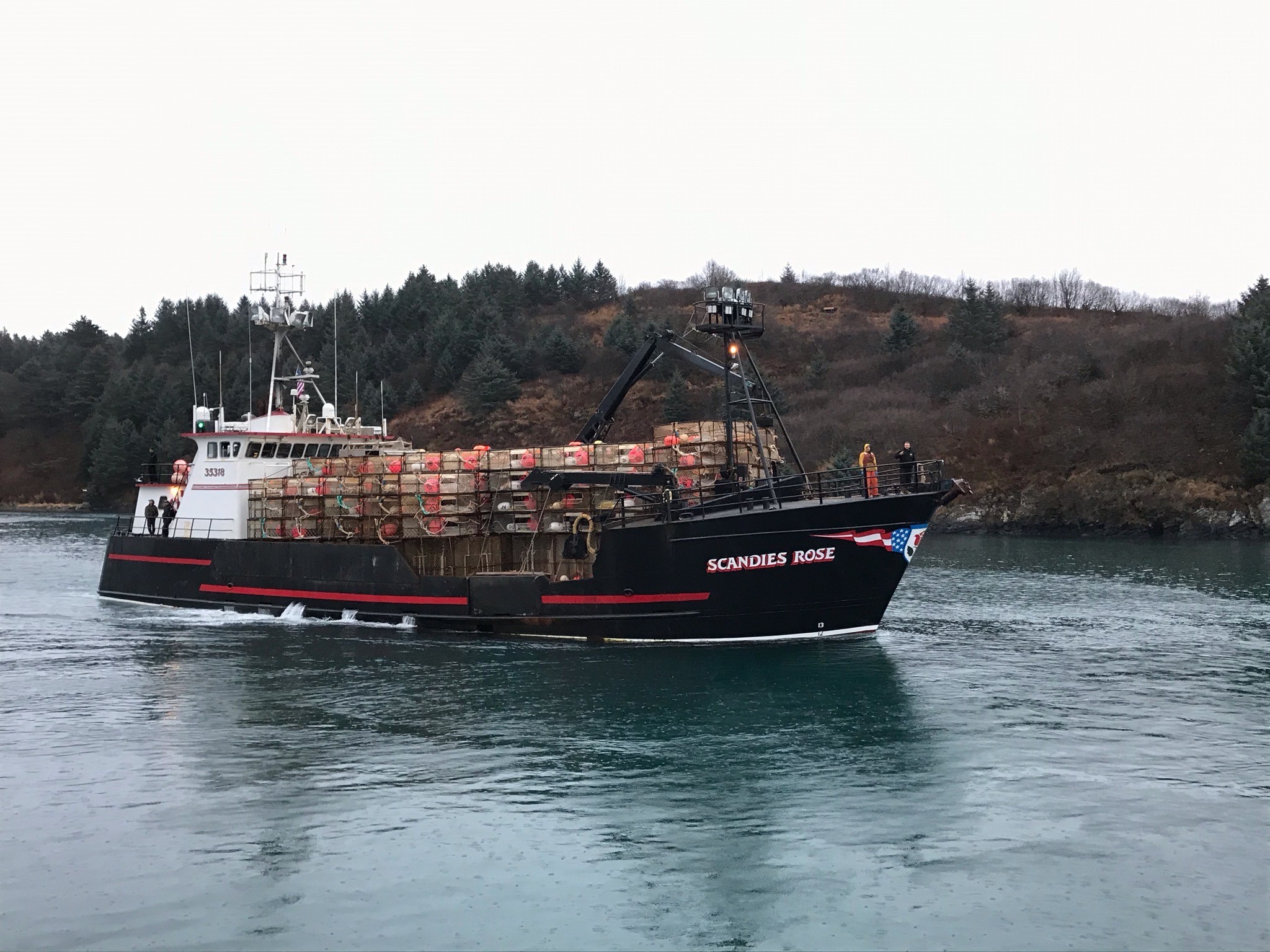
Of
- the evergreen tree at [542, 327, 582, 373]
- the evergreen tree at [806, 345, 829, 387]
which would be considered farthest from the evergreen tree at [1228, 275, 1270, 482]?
the evergreen tree at [542, 327, 582, 373]

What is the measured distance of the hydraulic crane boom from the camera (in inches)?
1270

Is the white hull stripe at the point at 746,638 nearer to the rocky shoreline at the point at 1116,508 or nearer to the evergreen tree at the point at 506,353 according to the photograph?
the rocky shoreline at the point at 1116,508

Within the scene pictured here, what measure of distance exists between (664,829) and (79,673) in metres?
17.0

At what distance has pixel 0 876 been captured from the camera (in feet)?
45.8

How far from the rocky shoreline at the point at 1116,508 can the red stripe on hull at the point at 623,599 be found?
44.3 metres

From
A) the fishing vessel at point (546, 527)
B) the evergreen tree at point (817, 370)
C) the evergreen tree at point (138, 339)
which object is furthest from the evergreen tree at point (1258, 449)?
the evergreen tree at point (138, 339)

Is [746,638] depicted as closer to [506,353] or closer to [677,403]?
[677,403]

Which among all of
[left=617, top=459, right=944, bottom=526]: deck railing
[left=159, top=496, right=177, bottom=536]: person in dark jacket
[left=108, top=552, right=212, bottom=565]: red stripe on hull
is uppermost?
[left=617, top=459, right=944, bottom=526]: deck railing

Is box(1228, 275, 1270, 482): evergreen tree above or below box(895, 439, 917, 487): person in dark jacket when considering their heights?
above

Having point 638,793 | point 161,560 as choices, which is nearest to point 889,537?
point 638,793

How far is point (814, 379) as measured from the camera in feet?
312

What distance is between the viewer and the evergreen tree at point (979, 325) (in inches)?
3615

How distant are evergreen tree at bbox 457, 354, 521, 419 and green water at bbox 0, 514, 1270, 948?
65.7m

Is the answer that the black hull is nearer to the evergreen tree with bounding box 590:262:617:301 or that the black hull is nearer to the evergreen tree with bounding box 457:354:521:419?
the evergreen tree with bounding box 457:354:521:419
